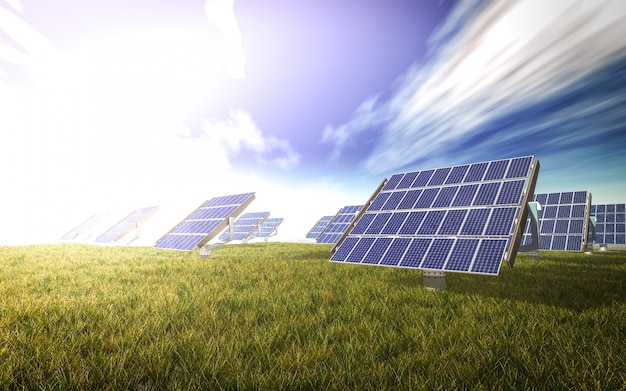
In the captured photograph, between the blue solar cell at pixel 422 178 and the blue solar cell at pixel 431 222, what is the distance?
7.68ft

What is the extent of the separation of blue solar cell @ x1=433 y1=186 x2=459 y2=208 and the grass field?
2.70 m

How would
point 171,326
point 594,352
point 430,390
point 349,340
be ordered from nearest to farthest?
point 430,390, point 594,352, point 349,340, point 171,326

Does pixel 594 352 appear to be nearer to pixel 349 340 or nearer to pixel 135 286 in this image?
pixel 349 340

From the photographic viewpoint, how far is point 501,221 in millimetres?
8523

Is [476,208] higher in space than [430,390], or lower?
higher

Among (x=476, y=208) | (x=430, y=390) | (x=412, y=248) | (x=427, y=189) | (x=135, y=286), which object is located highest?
(x=427, y=189)

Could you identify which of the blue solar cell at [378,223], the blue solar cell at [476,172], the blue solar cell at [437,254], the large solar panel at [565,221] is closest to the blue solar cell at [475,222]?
the blue solar cell at [437,254]

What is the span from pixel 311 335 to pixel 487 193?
7871mm

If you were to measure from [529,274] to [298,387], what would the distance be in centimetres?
1166

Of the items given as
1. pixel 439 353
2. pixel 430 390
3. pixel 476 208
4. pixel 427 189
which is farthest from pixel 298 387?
pixel 427 189

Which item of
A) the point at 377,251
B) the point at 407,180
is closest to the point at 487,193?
the point at 407,180

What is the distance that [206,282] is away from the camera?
9.99 metres

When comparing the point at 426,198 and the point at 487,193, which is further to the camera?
the point at 426,198

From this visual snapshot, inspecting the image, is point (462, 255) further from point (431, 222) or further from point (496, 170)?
point (496, 170)
